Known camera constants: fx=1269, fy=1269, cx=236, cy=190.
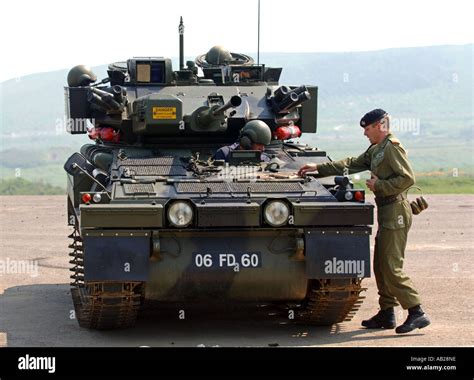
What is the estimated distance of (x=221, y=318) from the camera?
47.2 ft

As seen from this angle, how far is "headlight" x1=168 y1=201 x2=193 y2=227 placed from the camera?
40.7ft

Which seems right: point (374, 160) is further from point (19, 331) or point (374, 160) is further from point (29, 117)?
point (29, 117)

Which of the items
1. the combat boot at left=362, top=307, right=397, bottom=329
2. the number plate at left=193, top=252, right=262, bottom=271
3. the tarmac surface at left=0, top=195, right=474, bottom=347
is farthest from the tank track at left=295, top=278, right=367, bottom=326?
the number plate at left=193, top=252, right=262, bottom=271

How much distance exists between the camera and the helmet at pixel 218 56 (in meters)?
17.9

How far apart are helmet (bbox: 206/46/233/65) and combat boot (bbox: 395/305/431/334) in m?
5.90

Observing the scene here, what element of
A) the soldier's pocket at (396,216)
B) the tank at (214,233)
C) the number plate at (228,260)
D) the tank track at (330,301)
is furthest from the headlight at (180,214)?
the soldier's pocket at (396,216)

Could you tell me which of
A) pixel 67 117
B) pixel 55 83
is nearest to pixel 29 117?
pixel 55 83

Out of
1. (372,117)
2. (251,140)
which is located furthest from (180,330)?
→ (372,117)

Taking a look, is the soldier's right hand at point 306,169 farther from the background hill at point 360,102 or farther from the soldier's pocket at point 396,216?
the background hill at point 360,102

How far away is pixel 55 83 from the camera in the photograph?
351 ft

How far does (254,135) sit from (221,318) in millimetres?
2107

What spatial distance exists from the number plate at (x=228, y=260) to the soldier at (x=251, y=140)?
6.49 ft

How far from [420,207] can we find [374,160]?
70cm

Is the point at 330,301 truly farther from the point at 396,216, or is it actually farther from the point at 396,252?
the point at 396,216
